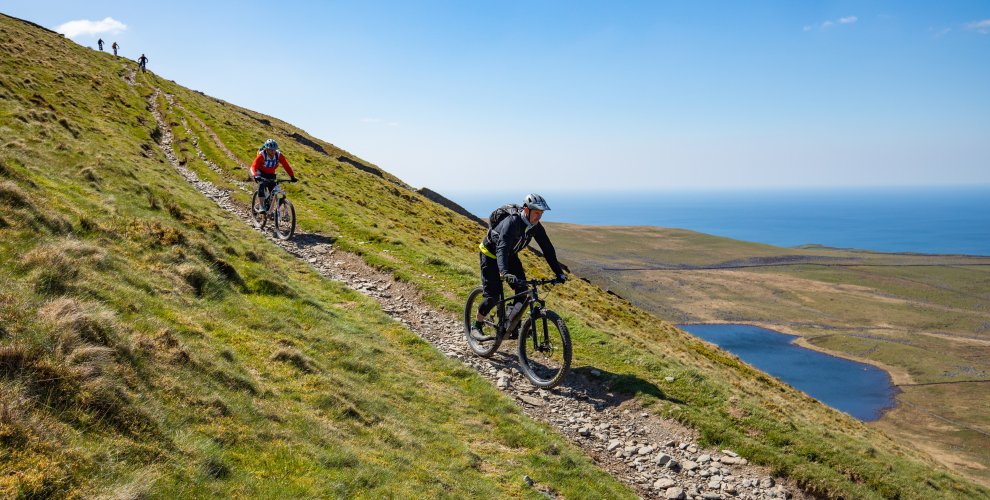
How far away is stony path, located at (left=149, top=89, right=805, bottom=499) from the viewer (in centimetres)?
941

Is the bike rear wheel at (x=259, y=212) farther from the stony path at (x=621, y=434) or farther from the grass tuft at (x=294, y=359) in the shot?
the grass tuft at (x=294, y=359)

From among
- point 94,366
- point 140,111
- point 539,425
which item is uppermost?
point 140,111

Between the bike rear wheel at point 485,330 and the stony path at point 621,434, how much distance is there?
250mm

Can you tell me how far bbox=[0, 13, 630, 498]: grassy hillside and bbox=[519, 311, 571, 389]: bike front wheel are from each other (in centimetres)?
135

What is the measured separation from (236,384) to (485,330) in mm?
8128

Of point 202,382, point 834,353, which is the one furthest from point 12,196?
point 834,353

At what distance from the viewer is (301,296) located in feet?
42.1

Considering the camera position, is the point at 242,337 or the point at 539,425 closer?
the point at 242,337

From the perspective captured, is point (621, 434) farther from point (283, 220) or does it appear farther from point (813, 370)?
point (813, 370)

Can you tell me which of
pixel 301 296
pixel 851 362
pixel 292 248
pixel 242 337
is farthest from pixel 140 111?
pixel 851 362

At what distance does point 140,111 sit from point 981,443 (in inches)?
4196

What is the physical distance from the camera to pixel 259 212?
22.9 metres

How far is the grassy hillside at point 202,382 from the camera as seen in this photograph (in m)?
4.53

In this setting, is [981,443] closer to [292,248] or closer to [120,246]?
[292,248]
